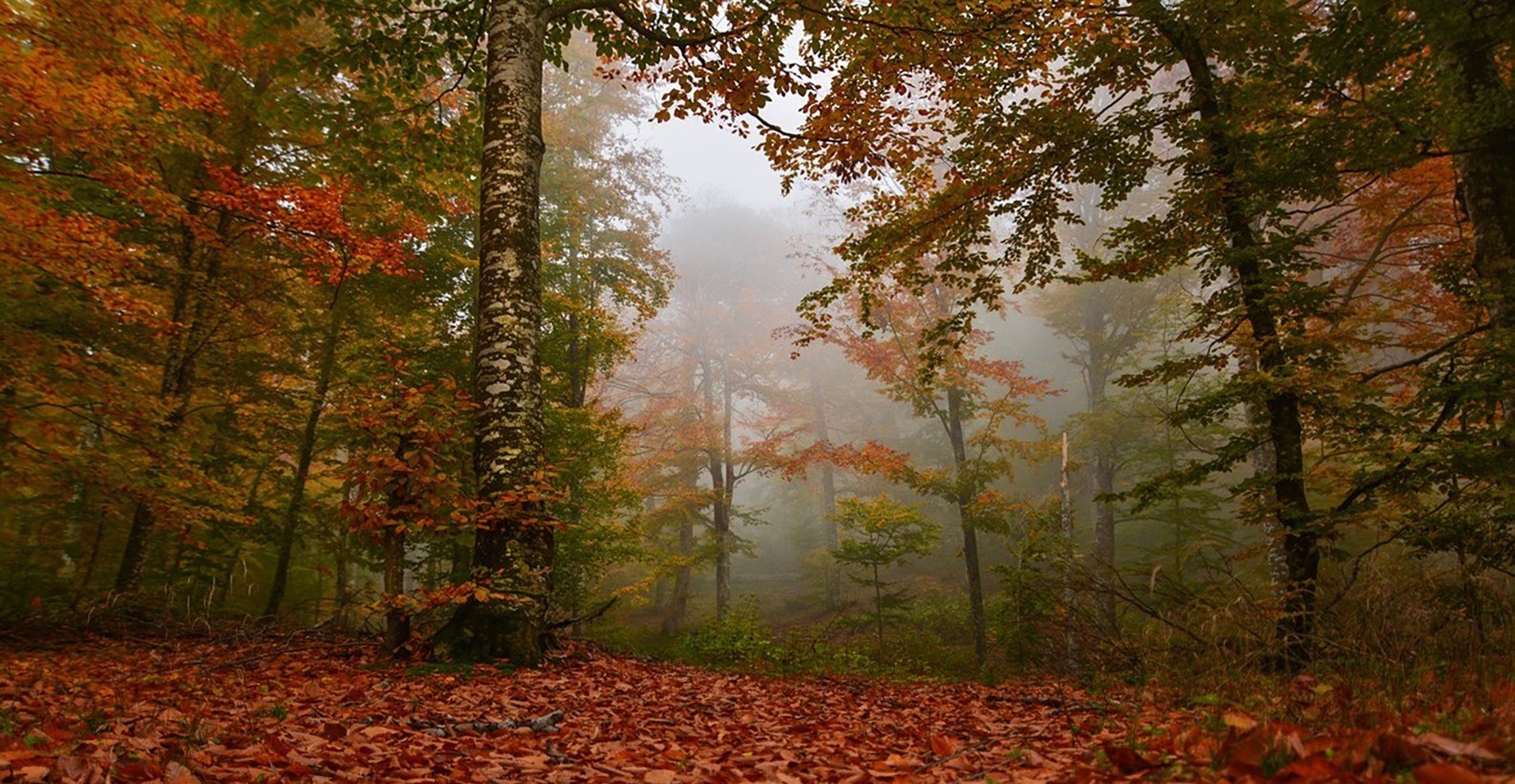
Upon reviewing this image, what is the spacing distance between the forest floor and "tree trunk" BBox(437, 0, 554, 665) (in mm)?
432

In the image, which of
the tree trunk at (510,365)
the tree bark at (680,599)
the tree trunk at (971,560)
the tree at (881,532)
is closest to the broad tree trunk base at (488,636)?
the tree trunk at (510,365)

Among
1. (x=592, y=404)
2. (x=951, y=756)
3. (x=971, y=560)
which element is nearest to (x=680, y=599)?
(x=971, y=560)

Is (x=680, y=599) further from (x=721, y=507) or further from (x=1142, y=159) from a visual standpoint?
(x=1142, y=159)

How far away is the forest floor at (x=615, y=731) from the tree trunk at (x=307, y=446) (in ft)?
14.1

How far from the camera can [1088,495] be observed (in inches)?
1019

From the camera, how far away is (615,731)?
11.6 ft

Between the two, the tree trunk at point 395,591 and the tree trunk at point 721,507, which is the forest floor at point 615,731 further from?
the tree trunk at point 721,507

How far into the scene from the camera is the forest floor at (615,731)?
189cm

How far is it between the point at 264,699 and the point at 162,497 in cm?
500

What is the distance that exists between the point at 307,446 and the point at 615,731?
8956mm

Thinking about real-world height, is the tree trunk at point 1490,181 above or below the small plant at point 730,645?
above

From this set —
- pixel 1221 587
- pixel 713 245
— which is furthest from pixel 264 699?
pixel 713 245

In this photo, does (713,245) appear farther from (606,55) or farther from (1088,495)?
(606,55)

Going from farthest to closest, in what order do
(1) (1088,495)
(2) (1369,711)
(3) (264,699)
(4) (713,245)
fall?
(4) (713,245), (1) (1088,495), (3) (264,699), (2) (1369,711)
